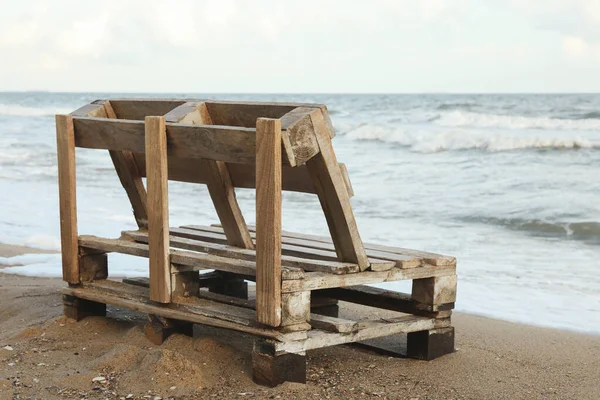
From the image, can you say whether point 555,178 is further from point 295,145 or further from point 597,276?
point 295,145

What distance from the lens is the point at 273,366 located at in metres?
4.09

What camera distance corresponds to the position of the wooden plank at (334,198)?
13.4ft

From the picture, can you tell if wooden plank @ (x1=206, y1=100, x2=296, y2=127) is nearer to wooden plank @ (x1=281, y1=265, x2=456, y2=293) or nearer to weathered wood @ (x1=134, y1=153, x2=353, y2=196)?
weathered wood @ (x1=134, y1=153, x2=353, y2=196)

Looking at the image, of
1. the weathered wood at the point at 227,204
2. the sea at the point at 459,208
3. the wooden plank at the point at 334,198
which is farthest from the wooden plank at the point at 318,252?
the sea at the point at 459,208

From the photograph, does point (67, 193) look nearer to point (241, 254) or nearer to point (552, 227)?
point (241, 254)

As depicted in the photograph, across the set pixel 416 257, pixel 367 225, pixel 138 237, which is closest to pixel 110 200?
pixel 367 225

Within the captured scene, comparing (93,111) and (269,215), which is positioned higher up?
(93,111)

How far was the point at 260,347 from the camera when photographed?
163 inches

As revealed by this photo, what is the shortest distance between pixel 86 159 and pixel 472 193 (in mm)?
9921

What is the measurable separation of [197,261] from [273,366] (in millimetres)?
725

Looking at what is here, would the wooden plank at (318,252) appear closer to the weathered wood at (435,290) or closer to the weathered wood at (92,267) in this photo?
the weathered wood at (435,290)

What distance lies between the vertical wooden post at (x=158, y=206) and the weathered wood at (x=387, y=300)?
3.81 feet

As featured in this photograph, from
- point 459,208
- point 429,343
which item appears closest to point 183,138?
point 429,343

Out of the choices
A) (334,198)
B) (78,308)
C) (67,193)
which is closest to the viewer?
(334,198)
